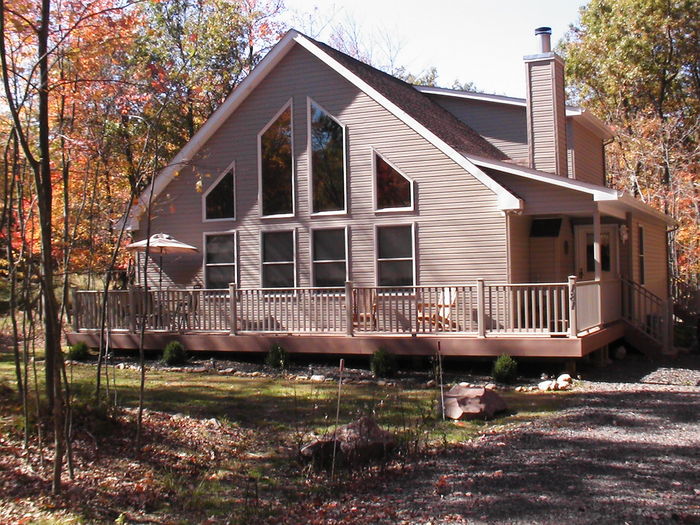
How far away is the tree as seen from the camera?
92.7 ft

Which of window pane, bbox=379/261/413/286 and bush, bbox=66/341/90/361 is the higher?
window pane, bbox=379/261/413/286

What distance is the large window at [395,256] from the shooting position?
15.8 m

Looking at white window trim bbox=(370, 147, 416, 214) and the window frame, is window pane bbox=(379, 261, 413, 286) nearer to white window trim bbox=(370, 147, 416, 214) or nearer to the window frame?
white window trim bbox=(370, 147, 416, 214)

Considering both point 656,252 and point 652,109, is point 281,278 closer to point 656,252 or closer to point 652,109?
point 656,252

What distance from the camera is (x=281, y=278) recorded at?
17000 millimetres

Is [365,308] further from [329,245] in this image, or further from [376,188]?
[376,188]

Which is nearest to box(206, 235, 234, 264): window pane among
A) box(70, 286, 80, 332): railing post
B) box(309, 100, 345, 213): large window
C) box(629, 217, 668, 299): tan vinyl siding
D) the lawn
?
box(309, 100, 345, 213): large window

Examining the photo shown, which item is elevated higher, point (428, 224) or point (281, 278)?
point (428, 224)

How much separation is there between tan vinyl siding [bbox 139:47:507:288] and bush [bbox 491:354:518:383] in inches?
93.3

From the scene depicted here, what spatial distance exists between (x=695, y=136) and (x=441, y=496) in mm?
30181

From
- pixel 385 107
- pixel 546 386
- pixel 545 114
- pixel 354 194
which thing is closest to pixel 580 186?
pixel 546 386

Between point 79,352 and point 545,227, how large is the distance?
10.7 m

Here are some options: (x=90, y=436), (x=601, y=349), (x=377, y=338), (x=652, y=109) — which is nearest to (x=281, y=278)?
(x=377, y=338)

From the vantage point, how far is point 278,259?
55.9ft
